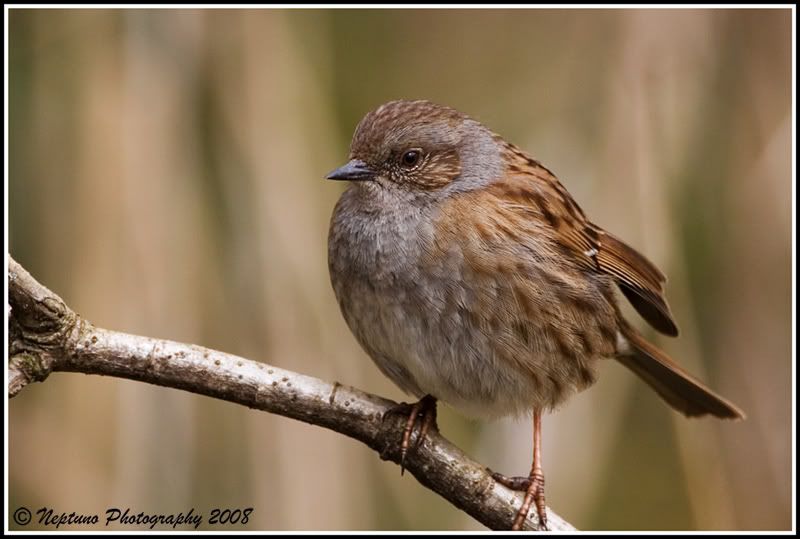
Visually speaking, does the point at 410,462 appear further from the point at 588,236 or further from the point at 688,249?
the point at 688,249

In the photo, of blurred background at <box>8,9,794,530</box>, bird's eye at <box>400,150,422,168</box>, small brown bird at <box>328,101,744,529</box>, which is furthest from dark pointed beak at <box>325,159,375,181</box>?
blurred background at <box>8,9,794,530</box>

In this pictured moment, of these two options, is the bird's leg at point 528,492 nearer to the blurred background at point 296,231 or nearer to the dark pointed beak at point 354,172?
the blurred background at point 296,231

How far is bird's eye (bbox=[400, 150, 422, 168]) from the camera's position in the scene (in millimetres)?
3146

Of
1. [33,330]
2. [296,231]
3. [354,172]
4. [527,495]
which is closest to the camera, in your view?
[33,330]

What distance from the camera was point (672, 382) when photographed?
3.73 meters

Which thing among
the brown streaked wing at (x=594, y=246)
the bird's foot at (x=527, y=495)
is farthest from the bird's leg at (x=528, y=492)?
the brown streaked wing at (x=594, y=246)

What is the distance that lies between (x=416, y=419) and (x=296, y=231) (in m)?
1.07

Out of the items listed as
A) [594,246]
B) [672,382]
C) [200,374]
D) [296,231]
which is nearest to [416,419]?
[200,374]

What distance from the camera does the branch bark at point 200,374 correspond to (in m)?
2.39

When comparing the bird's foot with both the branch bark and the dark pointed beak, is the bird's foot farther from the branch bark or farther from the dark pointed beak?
the dark pointed beak

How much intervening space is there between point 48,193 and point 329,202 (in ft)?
3.39

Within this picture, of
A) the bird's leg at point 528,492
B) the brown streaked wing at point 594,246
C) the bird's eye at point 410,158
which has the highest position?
the bird's eye at point 410,158

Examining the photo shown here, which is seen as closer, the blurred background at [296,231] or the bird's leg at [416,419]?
the bird's leg at [416,419]

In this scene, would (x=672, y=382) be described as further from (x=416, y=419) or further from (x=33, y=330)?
(x=33, y=330)
